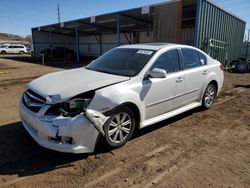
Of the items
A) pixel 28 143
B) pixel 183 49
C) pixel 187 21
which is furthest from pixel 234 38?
pixel 28 143

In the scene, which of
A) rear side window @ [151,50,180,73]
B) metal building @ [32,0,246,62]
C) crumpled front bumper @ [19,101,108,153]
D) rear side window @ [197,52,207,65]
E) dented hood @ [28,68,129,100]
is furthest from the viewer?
metal building @ [32,0,246,62]

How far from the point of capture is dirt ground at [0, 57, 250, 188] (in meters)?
2.79

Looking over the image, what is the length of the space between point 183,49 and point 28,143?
11.8ft

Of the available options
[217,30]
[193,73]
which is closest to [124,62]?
[193,73]

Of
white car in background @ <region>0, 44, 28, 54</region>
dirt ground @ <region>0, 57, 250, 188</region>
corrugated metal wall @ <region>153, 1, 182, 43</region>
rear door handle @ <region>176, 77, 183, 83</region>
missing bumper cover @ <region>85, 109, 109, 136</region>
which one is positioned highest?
corrugated metal wall @ <region>153, 1, 182, 43</region>

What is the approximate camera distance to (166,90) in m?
4.20

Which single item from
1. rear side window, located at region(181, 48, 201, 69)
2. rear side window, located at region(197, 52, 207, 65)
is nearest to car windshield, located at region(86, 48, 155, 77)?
rear side window, located at region(181, 48, 201, 69)

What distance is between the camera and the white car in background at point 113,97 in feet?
9.95

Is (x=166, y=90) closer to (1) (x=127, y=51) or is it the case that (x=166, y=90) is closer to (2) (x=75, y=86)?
(1) (x=127, y=51)

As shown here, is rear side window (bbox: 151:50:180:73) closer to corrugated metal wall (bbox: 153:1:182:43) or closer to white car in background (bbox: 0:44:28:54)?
corrugated metal wall (bbox: 153:1:182:43)

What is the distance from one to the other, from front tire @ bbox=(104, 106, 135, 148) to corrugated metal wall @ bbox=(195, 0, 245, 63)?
9.99 m

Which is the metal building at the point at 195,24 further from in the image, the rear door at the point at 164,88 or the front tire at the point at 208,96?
the rear door at the point at 164,88

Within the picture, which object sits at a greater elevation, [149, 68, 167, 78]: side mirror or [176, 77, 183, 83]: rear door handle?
[149, 68, 167, 78]: side mirror

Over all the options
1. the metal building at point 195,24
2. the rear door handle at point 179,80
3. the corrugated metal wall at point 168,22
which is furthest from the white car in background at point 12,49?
the rear door handle at point 179,80
